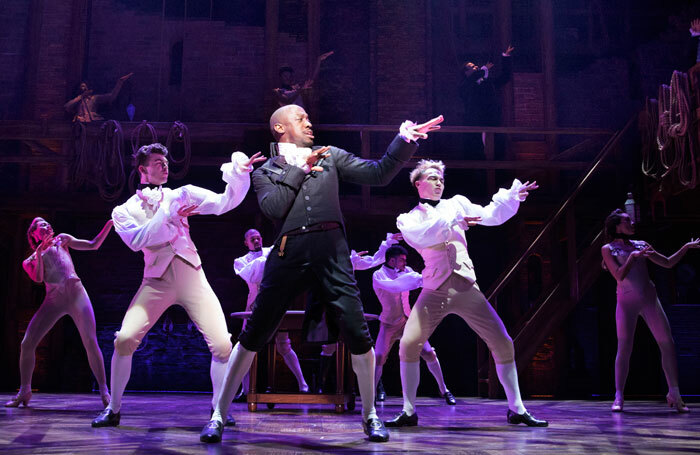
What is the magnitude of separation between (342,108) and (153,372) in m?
4.77

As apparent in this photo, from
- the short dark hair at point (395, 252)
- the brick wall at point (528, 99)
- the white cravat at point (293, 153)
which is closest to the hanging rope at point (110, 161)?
the short dark hair at point (395, 252)

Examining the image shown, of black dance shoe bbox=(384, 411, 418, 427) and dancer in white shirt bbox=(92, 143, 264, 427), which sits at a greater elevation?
dancer in white shirt bbox=(92, 143, 264, 427)

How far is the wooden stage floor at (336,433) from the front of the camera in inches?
120

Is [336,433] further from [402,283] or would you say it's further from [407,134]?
[402,283]

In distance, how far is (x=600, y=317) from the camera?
9.42 m

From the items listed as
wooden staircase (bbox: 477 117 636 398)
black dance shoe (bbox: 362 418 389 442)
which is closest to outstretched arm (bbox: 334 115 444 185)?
black dance shoe (bbox: 362 418 389 442)

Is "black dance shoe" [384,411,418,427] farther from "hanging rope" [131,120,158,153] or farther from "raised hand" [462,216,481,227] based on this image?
"hanging rope" [131,120,158,153]

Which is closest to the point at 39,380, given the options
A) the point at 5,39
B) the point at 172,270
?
the point at 5,39

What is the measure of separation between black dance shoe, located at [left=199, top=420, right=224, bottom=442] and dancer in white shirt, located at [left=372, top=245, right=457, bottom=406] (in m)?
3.68

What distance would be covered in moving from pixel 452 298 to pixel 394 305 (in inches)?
117

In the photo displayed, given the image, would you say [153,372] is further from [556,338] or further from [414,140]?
[414,140]

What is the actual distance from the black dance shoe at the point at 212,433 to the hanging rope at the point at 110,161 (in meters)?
5.83

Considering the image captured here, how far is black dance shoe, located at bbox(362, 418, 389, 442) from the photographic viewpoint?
3363 millimetres

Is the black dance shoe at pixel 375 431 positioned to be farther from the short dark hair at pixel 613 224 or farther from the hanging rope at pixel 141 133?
the hanging rope at pixel 141 133
